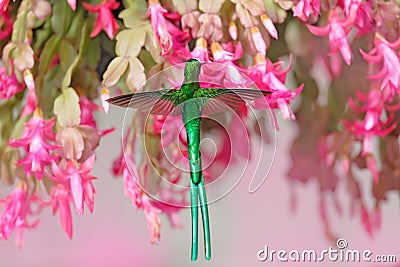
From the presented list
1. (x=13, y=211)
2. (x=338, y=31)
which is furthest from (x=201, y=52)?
(x=13, y=211)

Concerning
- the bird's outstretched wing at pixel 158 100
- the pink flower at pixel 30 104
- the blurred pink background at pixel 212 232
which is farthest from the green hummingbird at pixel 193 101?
the blurred pink background at pixel 212 232

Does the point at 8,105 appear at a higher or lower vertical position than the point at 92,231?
higher

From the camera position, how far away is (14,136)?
67 centimetres

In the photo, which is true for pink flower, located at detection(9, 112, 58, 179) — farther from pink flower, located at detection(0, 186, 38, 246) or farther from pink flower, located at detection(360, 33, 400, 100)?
pink flower, located at detection(360, 33, 400, 100)

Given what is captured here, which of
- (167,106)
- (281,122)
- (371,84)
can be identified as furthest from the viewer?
(281,122)

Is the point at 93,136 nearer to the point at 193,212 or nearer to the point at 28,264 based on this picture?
the point at 193,212

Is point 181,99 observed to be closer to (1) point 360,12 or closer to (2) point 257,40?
(2) point 257,40

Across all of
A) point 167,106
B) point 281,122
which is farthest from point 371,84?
point 167,106

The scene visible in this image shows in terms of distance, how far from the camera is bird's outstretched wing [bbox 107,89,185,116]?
1.84 feet

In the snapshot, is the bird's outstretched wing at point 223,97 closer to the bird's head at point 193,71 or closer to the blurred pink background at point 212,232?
the bird's head at point 193,71

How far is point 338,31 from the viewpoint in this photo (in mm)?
605

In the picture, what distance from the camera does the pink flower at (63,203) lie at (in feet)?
2.07

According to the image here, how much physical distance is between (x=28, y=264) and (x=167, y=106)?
1.30 feet

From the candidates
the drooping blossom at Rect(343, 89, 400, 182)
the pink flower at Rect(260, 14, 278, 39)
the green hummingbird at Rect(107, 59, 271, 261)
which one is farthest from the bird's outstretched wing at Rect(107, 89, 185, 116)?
the drooping blossom at Rect(343, 89, 400, 182)
